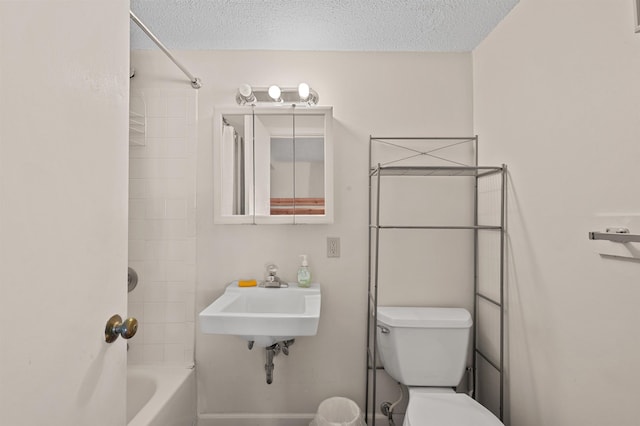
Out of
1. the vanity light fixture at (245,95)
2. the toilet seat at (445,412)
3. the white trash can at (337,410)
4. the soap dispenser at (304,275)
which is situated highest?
the vanity light fixture at (245,95)

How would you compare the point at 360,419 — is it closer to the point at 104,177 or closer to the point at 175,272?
the point at 175,272

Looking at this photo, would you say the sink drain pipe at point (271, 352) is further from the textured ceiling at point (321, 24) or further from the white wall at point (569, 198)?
the textured ceiling at point (321, 24)

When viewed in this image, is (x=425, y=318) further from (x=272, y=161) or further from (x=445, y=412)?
(x=272, y=161)

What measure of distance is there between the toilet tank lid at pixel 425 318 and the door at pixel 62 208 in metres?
1.13

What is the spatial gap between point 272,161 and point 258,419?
1425mm

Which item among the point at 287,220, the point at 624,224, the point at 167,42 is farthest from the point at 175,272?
the point at 624,224

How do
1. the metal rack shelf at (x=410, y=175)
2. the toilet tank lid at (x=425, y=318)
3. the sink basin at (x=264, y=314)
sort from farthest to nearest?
the metal rack shelf at (x=410, y=175) < the toilet tank lid at (x=425, y=318) < the sink basin at (x=264, y=314)

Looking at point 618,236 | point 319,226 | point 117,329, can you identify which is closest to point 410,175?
point 319,226

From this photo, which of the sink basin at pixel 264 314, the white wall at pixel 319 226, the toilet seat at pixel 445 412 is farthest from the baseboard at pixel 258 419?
the toilet seat at pixel 445 412

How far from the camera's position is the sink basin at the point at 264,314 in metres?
1.34

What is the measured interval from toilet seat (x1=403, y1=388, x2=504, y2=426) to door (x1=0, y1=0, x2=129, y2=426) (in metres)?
1.04

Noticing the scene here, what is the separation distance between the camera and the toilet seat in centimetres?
121

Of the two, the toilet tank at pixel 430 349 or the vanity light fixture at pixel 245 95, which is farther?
the vanity light fixture at pixel 245 95

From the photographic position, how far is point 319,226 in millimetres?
1777
